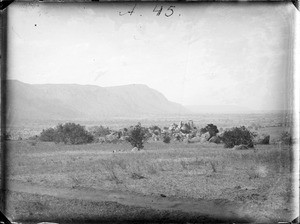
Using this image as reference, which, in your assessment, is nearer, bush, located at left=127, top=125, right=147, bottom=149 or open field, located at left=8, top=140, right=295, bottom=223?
open field, located at left=8, top=140, right=295, bottom=223

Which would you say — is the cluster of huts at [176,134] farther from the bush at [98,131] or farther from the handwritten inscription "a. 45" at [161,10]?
the handwritten inscription "a. 45" at [161,10]

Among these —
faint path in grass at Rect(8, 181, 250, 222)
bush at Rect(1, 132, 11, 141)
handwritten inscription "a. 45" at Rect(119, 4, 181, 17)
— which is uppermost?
handwritten inscription "a. 45" at Rect(119, 4, 181, 17)

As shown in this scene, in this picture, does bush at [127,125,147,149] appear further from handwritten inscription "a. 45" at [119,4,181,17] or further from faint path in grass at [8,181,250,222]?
handwritten inscription "a. 45" at [119,4,181,17]

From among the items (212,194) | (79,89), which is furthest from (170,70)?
(212,194)

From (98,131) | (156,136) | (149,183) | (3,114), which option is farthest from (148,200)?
(3,114)

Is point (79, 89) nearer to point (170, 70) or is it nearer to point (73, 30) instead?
point (73, 30)

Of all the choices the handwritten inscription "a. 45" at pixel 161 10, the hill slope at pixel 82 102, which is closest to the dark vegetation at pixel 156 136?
the hill slope at pixel 82 102

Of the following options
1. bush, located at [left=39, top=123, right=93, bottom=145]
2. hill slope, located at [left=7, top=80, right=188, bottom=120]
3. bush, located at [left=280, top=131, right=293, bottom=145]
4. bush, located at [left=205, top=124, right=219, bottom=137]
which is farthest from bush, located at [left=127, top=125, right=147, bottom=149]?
bush, located at [left=280, top=131, right=293, bottom=145]
